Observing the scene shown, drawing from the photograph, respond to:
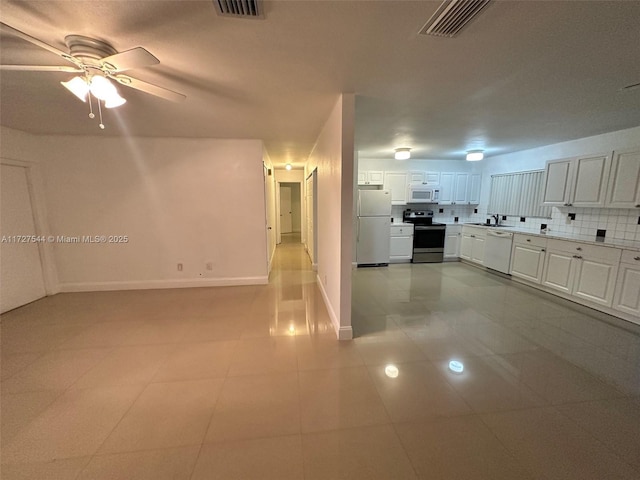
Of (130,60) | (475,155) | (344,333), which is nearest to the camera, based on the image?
(130,60)

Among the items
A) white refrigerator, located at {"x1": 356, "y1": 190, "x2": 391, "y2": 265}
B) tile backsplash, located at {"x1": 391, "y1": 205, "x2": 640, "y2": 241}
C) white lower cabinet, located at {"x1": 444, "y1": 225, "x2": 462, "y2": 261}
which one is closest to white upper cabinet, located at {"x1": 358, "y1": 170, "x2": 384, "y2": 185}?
white refrigerator, located at {"x1": 356, "y1": 190, "x2": 391, "y2": 265}

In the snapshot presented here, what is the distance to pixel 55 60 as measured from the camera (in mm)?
1801

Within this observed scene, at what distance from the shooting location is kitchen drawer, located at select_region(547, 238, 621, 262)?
309 centimetres

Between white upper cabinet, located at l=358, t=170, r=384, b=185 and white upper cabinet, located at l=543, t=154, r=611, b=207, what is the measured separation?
293 centimetres

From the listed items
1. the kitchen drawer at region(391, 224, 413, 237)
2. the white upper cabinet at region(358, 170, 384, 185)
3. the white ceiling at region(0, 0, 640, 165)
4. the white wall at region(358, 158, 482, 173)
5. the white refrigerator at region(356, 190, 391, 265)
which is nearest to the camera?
the white ceiling at region(0, 0, 640, 165)

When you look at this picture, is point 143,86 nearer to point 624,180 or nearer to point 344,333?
point 344,333

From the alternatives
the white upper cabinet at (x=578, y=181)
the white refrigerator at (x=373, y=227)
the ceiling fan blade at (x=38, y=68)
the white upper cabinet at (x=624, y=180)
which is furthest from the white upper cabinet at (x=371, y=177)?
the ceiling fan blade at (x=38, y=68)

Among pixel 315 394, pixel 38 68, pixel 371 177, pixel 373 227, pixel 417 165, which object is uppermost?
pixel 417 165

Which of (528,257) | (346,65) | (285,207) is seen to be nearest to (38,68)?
(346,65)

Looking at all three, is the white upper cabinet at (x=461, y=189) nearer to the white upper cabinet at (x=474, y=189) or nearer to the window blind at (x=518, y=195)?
the white upper cabinet at (x=474, y=189)

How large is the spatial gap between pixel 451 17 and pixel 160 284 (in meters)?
4.86

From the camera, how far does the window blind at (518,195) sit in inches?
184

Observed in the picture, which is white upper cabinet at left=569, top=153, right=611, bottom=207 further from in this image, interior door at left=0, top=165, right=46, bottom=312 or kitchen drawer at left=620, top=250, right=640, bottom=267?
interior door at left=0, top=165, right=46, bottom=312

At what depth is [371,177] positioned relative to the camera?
231 inches
